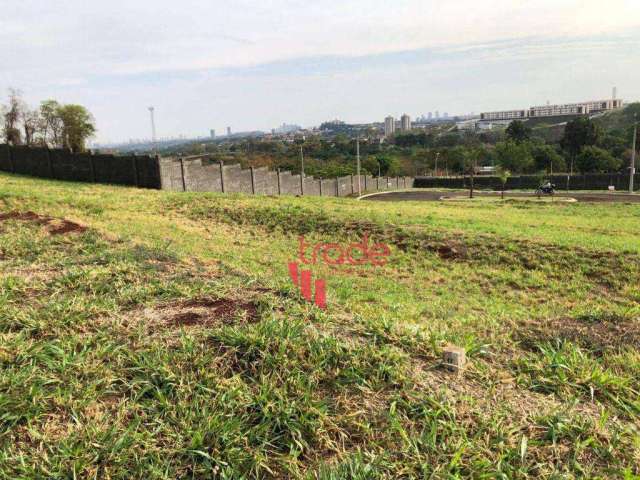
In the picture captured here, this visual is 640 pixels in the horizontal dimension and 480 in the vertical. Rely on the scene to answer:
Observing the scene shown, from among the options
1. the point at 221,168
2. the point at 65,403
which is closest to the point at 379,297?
the point at 65,403

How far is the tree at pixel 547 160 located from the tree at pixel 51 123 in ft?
202

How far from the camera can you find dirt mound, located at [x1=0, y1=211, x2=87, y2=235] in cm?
736

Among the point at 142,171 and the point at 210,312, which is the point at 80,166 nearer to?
the point at 142,171

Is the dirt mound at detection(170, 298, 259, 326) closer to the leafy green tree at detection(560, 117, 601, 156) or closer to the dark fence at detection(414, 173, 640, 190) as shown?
the dark fence at detection(414, 173, 640, 190)

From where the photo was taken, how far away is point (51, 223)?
7.93 metres

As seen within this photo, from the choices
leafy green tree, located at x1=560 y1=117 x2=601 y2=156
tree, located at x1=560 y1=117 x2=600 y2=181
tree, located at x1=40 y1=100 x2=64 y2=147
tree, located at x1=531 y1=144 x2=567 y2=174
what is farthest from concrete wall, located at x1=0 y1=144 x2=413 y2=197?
leafy green tree, located at x1=560 y1=117 x2=601 y2=156

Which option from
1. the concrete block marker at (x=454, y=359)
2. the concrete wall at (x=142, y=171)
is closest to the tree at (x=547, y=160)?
the concrete wall at (x=142, y=171)

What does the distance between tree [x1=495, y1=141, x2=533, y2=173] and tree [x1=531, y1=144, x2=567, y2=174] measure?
1.28 m

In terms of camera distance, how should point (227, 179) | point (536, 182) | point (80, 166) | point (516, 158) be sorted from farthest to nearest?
1. point (516, 158)
2. point (536, 182)
3. point (227, 179)
4. point (80, 166)

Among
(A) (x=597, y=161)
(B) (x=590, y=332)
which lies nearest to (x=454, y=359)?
(B) (x=590, y=332)

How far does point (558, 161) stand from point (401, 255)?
69.8 m

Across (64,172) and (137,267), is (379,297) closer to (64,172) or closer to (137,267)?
(137,267)

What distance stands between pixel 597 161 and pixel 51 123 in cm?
6258

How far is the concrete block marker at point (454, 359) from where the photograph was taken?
2880 millimetres
